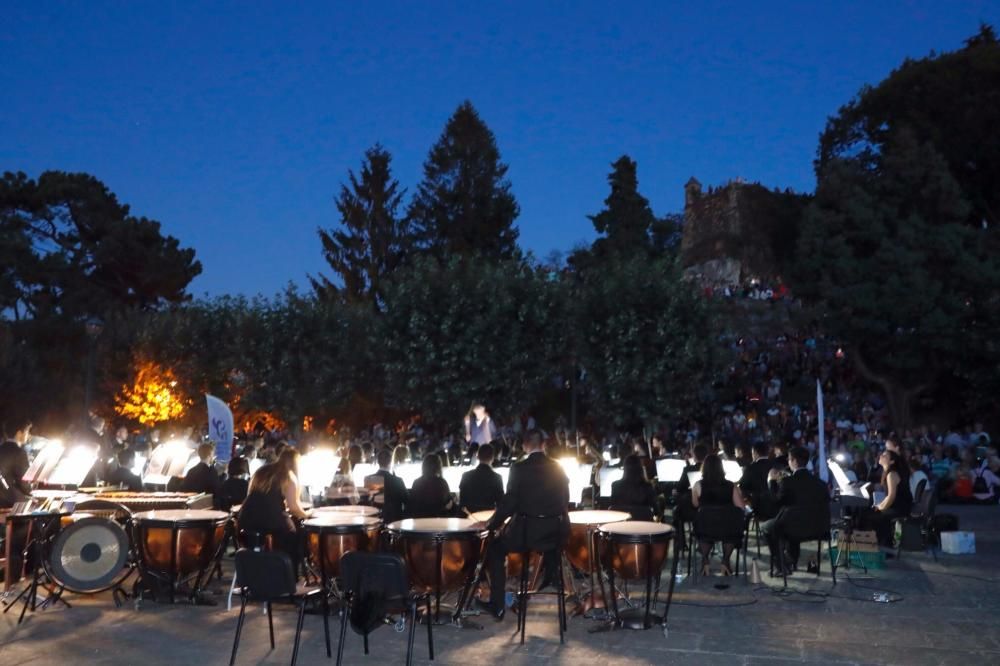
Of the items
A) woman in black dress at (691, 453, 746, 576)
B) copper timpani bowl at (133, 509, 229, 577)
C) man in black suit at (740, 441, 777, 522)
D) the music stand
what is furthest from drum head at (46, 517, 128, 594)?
the music stand

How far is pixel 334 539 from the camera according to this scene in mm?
9039

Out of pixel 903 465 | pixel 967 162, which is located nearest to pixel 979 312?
pixel 967 162

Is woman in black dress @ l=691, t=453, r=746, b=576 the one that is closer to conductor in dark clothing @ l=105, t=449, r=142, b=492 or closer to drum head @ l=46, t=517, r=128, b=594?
drum head @ l=46, t=517, r=128, b=594

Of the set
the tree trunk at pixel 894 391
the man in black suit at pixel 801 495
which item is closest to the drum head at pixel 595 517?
the man in black suit at pixel 801 495

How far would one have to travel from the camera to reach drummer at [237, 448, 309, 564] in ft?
30.2

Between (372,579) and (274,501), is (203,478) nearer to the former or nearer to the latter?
(274,501)

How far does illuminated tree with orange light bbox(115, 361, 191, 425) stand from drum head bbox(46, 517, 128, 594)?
2577 cm

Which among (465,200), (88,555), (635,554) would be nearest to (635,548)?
(635,554)

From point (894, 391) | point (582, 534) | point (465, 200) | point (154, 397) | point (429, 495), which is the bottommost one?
point (582, 534)

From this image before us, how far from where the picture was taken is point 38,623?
890 cm

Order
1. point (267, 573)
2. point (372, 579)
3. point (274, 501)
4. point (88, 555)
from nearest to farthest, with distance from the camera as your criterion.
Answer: point (372, 579)
point (267, 573)
point (274, 501)
point (88, 555)

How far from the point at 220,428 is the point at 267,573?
25.6 ft

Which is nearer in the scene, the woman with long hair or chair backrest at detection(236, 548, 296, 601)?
chair backrest at detection(236, 548, 296, 601)

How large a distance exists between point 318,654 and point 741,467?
7.94m
